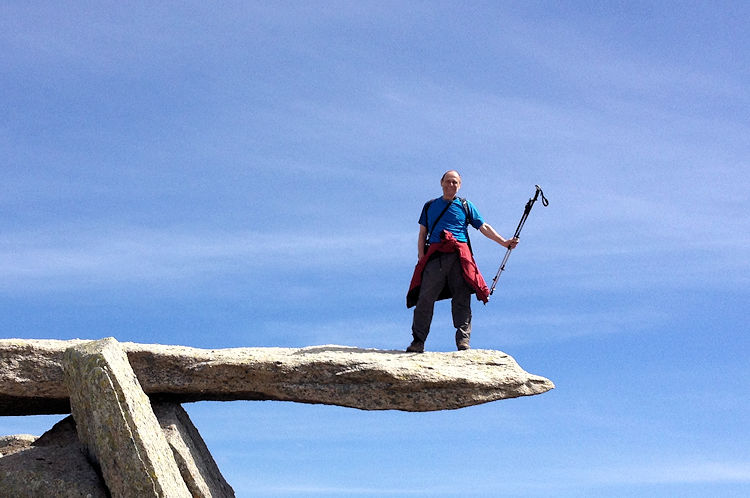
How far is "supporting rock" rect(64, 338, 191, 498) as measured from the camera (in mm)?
10938

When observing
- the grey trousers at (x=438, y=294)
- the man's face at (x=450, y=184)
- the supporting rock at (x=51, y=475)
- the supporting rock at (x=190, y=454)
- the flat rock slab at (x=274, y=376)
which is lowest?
the supporting rock at (x=51, y=475)

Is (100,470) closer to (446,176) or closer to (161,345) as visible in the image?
(161,345)

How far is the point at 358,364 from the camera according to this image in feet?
44.6

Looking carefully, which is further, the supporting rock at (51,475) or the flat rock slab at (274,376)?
the flat rock slab at (274,376)

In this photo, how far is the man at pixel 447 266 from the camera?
15117mm

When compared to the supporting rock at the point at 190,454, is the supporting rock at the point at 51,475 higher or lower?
lower

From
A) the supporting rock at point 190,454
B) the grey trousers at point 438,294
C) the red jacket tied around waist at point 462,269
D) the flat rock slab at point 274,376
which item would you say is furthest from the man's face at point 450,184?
the supporting rock at point 190,454

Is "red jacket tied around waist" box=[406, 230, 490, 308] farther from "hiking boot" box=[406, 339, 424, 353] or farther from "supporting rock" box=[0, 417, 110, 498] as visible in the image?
"supporting rock" box=[0, 417, 110, 498]

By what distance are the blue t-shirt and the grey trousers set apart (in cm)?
37

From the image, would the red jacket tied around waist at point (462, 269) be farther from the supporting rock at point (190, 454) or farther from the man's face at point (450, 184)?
the supporting rock at point (190, 454)

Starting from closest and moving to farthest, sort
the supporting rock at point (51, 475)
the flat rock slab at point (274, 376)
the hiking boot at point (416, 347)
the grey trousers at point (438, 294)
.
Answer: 1. the supporting rock at point (51, 475)
2. the flat rock slab at point (274, 376)
3. the hiking boot at point (416, 347)
4. the grey trousers at point (438, 294)

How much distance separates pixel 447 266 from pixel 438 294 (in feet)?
1.54

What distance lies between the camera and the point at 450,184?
15.5 metres

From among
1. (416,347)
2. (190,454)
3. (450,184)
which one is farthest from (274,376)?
(450,184)
